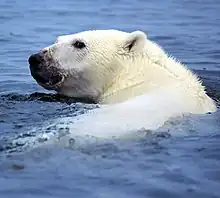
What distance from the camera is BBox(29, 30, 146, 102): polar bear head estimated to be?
25.7 feet

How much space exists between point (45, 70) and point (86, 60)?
470 mm

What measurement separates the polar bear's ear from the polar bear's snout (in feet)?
2.68

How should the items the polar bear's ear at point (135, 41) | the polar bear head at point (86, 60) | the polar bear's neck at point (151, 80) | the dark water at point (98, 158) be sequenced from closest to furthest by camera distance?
the dark water at point (98, 158) < the polar bear's neck at point (151, 80) < the polar bear's ear at point (135, 41) < the polar bear head at point (86, 60)

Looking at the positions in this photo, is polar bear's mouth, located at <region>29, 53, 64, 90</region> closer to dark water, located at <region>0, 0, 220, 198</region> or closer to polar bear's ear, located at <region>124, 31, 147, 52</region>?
dark water, located at <region>0, 0, 220, 198</region>

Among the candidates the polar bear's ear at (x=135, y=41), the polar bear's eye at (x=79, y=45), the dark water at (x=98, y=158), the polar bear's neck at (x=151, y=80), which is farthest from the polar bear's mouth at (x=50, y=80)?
the polar bear's ear at (x=135, y=41)

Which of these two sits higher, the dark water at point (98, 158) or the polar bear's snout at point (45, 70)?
the polar bear's snout at point (45, 70)

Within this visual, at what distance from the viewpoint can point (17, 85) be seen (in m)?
9.62

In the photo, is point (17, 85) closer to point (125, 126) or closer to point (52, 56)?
point (52, 56)

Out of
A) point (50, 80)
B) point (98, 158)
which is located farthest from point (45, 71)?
point (98, 158)

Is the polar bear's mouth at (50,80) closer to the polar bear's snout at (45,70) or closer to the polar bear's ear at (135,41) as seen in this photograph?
the polar bear's snout at (45,70)

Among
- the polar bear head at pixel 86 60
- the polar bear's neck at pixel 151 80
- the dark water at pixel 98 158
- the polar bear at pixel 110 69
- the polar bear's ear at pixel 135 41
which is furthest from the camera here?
the polar bear head at pixel 86 60

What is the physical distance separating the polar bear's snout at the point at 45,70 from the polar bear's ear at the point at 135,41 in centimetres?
82

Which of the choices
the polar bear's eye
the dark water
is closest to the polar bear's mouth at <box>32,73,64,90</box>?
the dark water

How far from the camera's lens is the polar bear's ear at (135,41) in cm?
768
